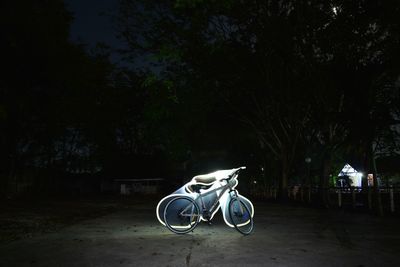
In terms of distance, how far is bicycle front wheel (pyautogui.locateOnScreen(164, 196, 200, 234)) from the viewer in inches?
399

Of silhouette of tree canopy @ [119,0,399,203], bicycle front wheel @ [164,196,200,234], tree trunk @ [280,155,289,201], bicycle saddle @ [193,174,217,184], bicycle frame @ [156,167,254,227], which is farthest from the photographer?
tree trunk @ [280,155,289,201]

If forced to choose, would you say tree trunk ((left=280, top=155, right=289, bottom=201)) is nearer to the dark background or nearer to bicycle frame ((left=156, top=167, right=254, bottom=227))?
the dark background

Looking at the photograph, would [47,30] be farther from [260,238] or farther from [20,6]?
[260,238]

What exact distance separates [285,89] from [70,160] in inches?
1420

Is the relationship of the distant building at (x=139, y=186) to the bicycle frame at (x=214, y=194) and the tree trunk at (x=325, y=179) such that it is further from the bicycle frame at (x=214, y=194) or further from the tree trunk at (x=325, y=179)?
the bicycle frame at (x=214, y=194)

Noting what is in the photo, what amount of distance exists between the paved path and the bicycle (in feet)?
0.95

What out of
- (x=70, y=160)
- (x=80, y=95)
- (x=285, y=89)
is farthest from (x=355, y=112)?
(x=70, y=160)

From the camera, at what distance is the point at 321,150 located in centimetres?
2717

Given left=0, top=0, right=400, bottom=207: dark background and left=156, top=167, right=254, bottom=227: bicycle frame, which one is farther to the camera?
left=0, top=0, right=400, bottom=207: dark background

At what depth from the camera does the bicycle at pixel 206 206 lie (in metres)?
10.2

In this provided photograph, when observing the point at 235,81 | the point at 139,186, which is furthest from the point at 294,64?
the point at 139,186

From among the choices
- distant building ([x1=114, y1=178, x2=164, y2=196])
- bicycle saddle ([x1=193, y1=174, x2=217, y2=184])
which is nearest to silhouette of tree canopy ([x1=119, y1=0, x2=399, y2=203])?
bicycle saddle ([x1=193, y1=174, x2=217, y2=184])

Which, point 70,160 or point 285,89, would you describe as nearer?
point 285,89

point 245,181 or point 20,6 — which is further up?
point 20,6
